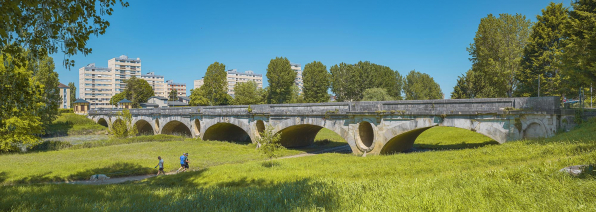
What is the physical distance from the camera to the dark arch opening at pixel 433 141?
73.3ft

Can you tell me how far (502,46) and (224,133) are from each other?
3334 centimetres

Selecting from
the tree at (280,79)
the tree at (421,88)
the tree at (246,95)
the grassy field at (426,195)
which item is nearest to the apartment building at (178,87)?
the tree at (246,95)

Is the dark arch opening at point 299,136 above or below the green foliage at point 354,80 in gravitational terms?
below

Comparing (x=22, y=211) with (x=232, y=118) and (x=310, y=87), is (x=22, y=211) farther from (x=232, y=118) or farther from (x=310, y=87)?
(x=310, y=87)

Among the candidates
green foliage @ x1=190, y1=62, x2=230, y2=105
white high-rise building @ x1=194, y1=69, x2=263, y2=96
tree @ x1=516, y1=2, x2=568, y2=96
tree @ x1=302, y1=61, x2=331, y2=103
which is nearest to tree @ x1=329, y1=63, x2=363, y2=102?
tree @ x1=302, y1=61, x2=331, y2=103

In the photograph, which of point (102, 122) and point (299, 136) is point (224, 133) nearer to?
point (299, 136)

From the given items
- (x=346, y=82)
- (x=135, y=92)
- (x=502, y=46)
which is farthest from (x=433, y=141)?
(x=135, y=92)

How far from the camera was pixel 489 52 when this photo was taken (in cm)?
3734

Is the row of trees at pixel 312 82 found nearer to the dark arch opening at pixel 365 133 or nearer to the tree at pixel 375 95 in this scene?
the tree at pixel 375 95

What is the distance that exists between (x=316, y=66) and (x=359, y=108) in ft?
161

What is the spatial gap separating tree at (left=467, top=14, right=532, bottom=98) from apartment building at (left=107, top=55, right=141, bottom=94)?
106440mm

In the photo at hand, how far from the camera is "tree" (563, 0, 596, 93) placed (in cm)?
1609

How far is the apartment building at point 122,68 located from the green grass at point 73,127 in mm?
50675

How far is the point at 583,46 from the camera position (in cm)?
1884
